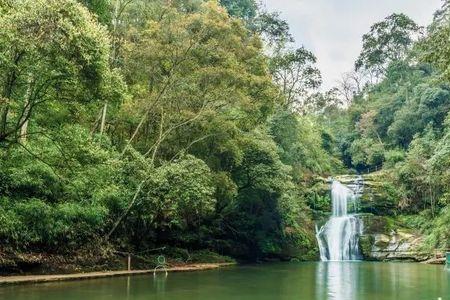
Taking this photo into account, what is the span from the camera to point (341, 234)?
3400 cm

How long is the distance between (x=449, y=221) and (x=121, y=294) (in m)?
23.3

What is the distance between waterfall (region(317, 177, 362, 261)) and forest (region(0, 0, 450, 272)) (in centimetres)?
78

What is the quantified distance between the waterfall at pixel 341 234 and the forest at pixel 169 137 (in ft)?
2.56

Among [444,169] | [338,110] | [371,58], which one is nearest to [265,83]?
[444,169]

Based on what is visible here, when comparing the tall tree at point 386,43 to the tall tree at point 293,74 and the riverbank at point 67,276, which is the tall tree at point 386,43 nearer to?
the tall tree at point 293,74

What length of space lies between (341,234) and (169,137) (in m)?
16.6

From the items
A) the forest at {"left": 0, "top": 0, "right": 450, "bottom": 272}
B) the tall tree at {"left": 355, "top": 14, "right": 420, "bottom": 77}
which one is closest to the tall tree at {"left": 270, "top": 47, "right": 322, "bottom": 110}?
the forest at {"left": 0, "top": 0, "right": 450, "bottom": 272}

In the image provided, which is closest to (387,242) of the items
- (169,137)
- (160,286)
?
(169,137)

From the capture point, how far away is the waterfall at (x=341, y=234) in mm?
33000

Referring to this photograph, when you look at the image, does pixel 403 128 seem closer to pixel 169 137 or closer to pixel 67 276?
pixel 169 137

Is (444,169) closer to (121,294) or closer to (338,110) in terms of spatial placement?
(121,294)

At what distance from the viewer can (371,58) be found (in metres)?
53.7

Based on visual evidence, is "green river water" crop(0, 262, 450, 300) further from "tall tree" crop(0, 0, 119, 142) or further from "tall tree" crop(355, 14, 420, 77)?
"tall tree" crop(355, 14, 420, 77)

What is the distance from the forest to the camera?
464 inches
